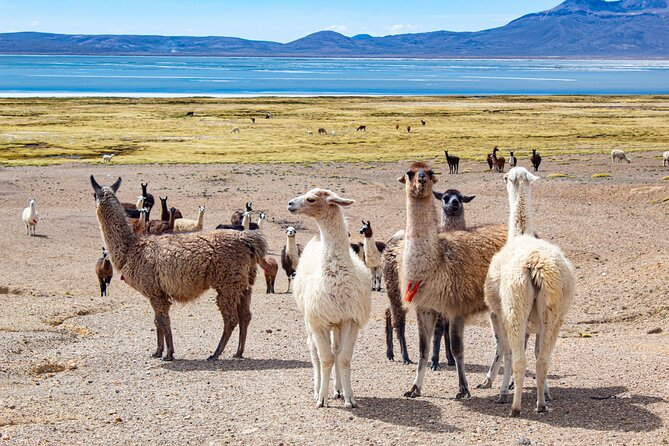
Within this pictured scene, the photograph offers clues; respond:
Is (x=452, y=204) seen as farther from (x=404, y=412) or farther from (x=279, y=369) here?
(x=404, y=412)

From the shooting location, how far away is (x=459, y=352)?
8.73 m

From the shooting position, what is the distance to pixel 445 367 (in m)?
10.4

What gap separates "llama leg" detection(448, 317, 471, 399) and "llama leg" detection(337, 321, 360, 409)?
3.43ft

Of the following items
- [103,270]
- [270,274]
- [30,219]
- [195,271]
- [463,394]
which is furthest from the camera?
[30,219]

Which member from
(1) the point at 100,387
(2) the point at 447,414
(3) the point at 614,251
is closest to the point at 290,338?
(1) the point at 100,387

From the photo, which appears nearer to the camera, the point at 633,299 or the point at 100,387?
the point at 100,387

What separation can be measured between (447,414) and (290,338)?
4485 millimetres

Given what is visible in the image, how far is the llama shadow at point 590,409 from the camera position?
7.55 m

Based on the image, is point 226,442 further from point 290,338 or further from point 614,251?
point 614,251

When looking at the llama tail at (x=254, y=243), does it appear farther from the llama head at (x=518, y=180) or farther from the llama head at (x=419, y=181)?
the llama head at (x=518, y=180)

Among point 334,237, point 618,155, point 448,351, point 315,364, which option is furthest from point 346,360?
point 618,155

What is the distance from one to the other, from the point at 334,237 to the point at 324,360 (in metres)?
1.14

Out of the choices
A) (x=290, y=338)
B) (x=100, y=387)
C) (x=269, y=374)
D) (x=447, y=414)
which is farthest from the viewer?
(x=290, y=338)

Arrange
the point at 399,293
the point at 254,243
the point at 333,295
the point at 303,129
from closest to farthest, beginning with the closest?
the point at 333,295 → the point at 399,293 → the point at 254,243 → the point at 303,129
